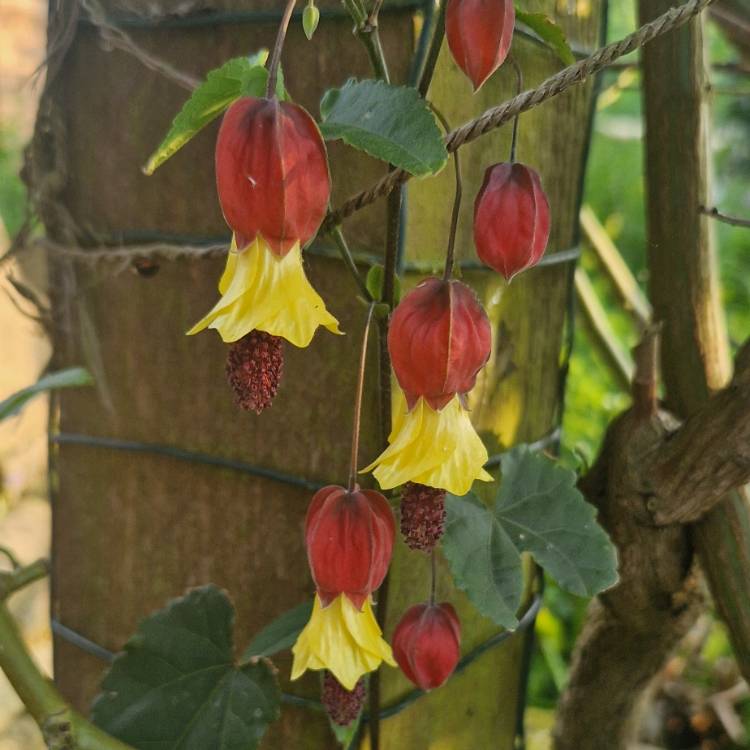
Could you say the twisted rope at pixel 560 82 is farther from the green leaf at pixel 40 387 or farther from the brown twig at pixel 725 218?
the green leaf at pixel 40 387

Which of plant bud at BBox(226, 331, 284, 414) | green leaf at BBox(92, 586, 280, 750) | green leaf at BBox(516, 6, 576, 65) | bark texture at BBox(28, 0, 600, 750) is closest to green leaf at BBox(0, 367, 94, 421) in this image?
bark texture at BBox(28, 0, 600, 750)

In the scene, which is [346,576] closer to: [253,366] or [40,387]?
[253,366]

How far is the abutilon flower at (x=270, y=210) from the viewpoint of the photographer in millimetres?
365

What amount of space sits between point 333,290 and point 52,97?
0.29 m

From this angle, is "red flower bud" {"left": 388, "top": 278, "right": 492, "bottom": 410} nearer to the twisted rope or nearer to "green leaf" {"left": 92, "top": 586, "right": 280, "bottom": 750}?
the twisted rope

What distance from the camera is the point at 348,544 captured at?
460 mm

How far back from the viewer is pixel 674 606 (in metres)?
0.74

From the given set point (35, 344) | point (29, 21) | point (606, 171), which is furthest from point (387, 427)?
point (606, 171)

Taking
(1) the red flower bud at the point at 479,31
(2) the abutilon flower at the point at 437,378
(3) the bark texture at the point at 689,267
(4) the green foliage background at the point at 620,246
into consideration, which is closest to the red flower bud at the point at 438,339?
(2) the abutilon flower at the point at 437,378

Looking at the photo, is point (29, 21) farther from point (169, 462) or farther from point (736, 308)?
point (736, 308)

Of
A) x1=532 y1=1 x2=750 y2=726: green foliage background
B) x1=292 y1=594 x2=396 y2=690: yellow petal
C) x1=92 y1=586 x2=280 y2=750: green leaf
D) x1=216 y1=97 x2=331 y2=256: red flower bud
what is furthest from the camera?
x1=532 y1=1 x2=750 y2=726: green foliage background

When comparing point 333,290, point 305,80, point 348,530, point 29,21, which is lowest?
point 348,530

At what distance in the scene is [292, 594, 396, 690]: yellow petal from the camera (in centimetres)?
47

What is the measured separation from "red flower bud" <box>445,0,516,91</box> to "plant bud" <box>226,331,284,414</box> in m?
0.15
